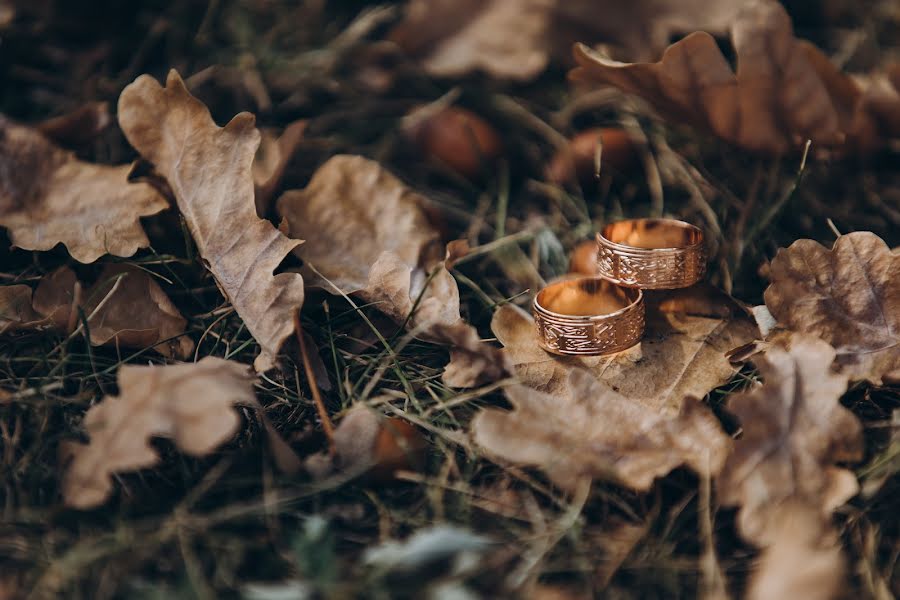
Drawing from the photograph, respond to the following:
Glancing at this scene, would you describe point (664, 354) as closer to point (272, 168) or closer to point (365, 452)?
point (365, 452)

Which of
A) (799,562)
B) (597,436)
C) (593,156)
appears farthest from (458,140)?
(799,562)

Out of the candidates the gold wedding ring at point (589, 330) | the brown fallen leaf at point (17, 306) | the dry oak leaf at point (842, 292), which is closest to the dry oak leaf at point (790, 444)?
the dry oak leaf at point (842, 292)

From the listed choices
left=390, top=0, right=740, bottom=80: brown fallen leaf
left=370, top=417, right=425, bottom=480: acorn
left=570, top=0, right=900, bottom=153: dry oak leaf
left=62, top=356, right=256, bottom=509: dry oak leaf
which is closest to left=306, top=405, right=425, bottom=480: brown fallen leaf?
left=370, top=417, right=425, bottom=480: acorn

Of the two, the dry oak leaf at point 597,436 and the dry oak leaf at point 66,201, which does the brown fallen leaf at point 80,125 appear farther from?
the dry oak leaf at point 597,436

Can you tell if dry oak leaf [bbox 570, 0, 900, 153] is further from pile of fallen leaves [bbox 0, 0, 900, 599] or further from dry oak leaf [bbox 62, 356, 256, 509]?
dry oak leaf [bbox 62, 356, 256, 509]

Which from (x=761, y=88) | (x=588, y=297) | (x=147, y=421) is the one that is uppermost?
(x=761, y=88)
